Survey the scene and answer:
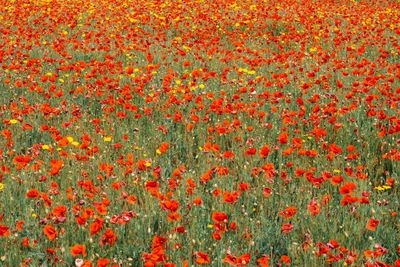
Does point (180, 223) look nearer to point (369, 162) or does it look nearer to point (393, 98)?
point (369, 162)

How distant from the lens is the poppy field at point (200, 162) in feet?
10.2

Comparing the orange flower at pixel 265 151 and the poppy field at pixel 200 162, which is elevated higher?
the orange flower at pixel 265 151

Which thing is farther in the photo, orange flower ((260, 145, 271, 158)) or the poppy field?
orange flower ((260, 145, 271, 158))

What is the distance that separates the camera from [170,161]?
4645 millimetres

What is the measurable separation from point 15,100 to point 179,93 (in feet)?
6.82

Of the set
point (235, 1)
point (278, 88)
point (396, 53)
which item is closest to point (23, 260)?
point (278, 88)

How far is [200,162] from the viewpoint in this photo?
179 inches

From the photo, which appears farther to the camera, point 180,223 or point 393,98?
point 393,98

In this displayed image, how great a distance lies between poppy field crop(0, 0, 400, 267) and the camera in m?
3.10

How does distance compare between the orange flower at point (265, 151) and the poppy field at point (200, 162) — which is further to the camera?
the orange flower at point (265, 151)

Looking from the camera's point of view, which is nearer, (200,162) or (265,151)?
(265,151)

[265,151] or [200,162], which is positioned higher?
[265,151]

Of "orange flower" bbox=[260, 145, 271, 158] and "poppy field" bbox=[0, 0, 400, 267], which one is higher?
"orange flower" bbox=[260, 145, 271, 158]

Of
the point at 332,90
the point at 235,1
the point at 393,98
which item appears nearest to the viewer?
the point at 393,98
